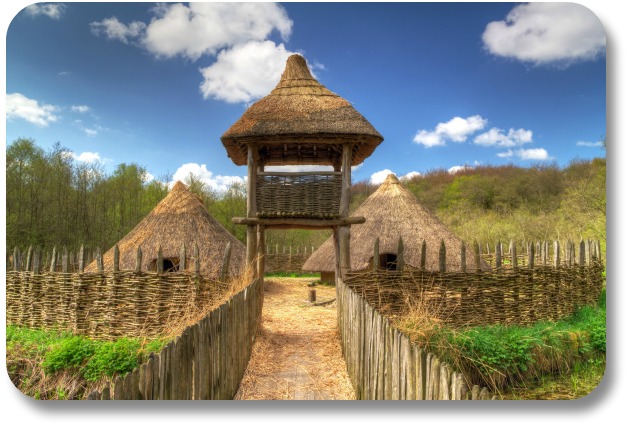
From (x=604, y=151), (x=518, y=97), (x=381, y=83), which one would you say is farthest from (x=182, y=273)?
(x=604, y=151)

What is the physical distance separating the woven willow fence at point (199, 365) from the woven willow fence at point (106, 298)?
2079 millimetres

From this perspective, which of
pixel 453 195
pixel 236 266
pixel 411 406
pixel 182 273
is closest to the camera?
pixel 411 406

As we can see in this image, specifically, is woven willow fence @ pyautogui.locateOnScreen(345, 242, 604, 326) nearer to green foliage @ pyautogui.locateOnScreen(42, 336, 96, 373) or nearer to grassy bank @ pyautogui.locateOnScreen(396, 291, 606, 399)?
grassy bank @ pyautogui.locateOnScreen(396, 291, 606, 399)

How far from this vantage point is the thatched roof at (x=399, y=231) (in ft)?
40.8

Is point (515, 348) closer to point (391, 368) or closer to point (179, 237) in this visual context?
point (391, 368)

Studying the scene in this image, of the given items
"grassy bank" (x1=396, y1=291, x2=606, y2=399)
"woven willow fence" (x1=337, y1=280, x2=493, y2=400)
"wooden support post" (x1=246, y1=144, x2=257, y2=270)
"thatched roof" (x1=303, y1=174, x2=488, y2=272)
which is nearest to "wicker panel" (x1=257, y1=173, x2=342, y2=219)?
"wooden support post" (x1=246, y1=144, x2=257, y2=270)

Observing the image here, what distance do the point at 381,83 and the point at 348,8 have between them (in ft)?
3.07

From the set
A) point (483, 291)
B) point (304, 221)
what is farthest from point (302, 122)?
point (483, 291)

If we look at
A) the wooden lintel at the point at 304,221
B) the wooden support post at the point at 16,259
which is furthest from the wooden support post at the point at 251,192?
the wooden support post at the point at 16,259

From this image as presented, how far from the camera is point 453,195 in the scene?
73.0ft

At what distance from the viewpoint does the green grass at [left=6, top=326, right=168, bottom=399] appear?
6.81m

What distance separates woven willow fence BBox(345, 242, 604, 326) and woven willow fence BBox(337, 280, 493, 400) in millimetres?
2254

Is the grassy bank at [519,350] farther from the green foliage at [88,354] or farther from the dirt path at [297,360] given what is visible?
the green foliage at [88,354]

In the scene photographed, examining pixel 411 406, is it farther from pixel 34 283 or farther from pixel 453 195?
pixel 453 195
